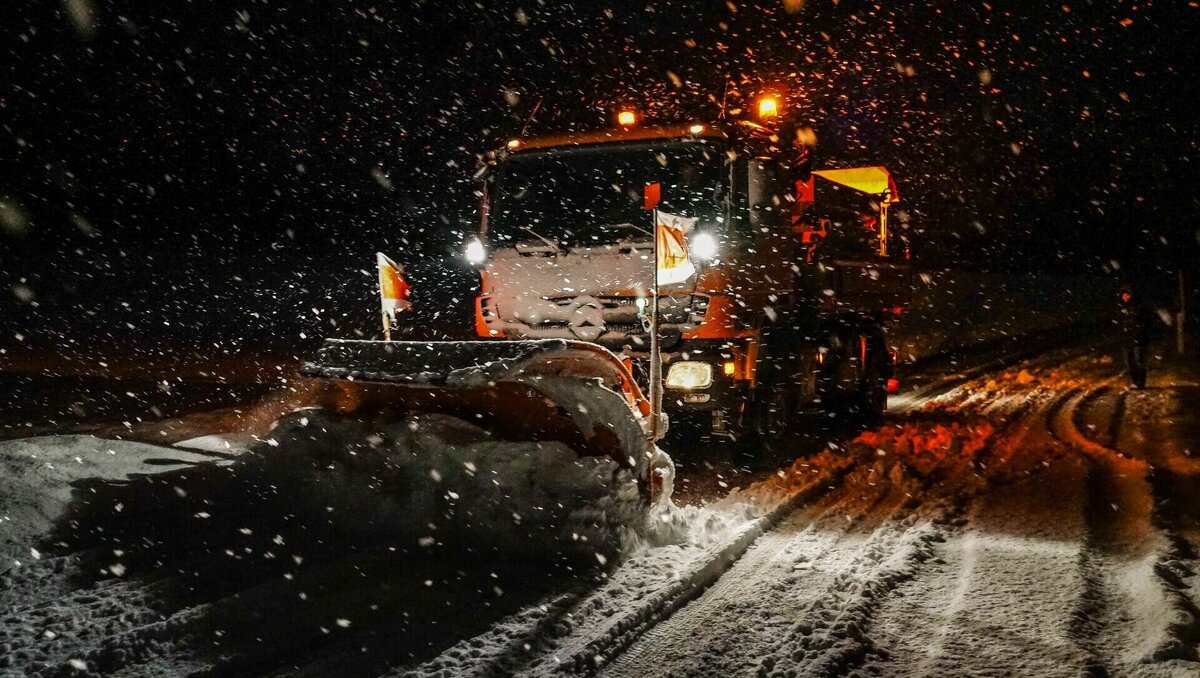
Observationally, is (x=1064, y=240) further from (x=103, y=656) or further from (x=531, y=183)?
(x=103, y=656)

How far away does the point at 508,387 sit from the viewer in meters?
5.45

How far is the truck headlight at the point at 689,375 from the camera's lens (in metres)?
7.03

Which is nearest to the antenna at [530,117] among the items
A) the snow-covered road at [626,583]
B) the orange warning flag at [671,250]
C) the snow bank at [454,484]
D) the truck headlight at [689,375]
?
the orange warning flag at [671,250]

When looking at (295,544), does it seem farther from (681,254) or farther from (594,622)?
(681,254)

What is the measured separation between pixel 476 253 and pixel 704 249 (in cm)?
222

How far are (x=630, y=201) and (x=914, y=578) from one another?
158 inches

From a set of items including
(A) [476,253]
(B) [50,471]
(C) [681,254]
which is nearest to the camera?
(B) [50,471]

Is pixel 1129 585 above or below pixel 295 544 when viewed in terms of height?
below

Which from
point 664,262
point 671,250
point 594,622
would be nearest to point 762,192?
point 671,250

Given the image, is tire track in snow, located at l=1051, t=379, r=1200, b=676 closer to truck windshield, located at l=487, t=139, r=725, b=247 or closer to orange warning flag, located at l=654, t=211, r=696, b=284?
orange warning flag, located at l=654, t=211, r=696, b=284

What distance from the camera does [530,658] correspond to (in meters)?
3.45

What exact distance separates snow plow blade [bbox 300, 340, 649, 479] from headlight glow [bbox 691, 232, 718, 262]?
68.0 inches

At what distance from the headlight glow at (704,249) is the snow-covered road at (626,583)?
196 cm

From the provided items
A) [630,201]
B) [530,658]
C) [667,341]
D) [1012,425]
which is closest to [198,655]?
[530,658]
